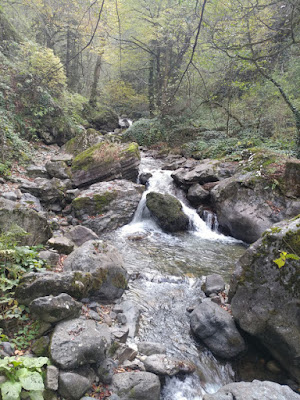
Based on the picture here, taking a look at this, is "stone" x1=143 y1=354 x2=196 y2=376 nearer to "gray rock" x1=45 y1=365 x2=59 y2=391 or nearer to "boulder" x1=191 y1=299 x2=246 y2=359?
"boulder" x1=191 y1=299 x2=246 y2=359

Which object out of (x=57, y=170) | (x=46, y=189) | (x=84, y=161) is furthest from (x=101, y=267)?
(x=84, y=161)

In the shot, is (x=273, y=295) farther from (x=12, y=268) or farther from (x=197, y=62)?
(x=197, y=62)

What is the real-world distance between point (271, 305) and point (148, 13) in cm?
2038

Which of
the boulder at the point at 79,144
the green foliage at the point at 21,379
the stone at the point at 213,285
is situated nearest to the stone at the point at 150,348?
the green foliage at the point at 21,379

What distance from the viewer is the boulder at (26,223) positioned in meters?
4.67

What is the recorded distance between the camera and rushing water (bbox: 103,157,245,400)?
3502mm

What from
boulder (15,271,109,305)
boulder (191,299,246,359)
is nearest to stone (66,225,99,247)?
boulder (15,271,109,305)

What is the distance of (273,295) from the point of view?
362 centimetres

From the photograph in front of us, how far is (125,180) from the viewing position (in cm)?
1020

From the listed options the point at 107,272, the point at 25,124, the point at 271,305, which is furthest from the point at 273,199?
the point at 25,124

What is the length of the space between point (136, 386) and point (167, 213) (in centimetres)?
644

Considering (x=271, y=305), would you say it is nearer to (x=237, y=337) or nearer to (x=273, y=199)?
(x=237, y=337)

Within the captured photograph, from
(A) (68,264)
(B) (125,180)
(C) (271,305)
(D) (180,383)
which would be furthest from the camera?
(B) (125,180)

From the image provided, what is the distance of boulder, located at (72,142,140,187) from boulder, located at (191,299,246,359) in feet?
22.9
